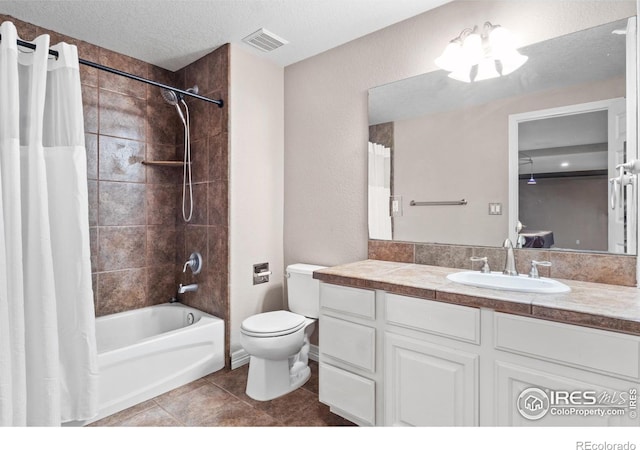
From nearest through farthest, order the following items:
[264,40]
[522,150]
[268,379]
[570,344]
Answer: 1. [570,344]
2. [522,150]
3. [268,379]
4. [264,40]

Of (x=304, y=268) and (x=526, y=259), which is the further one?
(x=304, y=268)

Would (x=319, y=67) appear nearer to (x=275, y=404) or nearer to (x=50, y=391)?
(x=275, y=404)

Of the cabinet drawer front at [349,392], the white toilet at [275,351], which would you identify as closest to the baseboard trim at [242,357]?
the white toilet at [275,351]

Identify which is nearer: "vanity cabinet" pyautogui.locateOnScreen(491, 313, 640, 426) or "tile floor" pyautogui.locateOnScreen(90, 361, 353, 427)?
"vanity cabinet" pyautogui.locateOnScreen(491, 313, 640, 426)

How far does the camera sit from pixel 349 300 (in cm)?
166

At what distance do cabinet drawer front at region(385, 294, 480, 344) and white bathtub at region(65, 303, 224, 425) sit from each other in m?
1.44

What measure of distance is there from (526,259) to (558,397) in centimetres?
72

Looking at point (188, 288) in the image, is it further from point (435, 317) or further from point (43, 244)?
point (435, 317)

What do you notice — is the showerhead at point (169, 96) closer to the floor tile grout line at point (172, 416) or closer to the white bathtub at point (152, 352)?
the white bathtub at point (152, 352)

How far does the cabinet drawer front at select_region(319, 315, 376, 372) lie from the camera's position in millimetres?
1594

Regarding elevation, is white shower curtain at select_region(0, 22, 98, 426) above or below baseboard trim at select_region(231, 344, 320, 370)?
above

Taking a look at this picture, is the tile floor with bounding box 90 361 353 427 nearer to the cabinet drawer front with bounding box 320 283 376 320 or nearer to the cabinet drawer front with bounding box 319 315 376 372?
the cabinet drawer front with bounding box 319 315 376 372

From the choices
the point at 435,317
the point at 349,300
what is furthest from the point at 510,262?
the point at 349,300

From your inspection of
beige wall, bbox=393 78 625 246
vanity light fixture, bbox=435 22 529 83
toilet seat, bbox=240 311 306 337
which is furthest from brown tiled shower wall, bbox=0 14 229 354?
vanity light fixture, bbox=435 22 529 83
